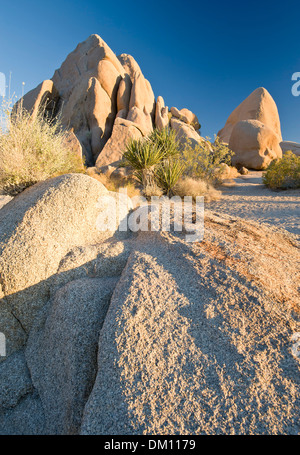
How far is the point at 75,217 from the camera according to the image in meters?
3.25

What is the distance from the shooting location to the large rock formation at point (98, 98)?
1821 cm

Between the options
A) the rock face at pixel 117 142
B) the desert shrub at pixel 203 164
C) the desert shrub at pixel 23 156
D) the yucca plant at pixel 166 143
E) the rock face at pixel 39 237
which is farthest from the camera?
the rock face at pixel 117 142

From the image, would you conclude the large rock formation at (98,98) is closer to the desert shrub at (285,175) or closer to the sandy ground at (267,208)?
the desert shrub at (285,175)

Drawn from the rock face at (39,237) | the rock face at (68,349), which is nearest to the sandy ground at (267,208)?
the rock face at (39,237)

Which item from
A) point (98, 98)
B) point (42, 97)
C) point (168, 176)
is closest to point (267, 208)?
point (168, 176)

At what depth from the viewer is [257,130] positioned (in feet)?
60.9

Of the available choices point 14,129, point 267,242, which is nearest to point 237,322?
point 267,242

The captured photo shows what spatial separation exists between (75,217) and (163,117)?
76.7 feet

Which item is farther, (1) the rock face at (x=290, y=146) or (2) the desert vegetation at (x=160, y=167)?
(1) the rock face at (x=290, y=146)

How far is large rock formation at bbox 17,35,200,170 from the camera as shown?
1821 cm

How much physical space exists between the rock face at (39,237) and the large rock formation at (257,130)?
474 inches

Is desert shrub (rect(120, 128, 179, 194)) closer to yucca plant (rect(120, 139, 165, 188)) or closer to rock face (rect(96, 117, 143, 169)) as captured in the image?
yucca plant (rect(120, 139, 165, 188))

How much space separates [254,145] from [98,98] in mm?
13229

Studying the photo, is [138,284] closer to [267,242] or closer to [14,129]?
[267,242]
